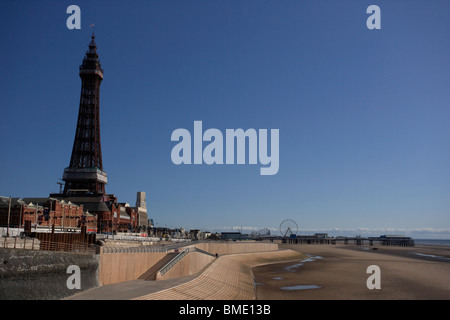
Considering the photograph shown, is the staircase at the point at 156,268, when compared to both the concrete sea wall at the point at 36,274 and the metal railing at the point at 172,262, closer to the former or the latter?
the metal railing at the point at 172,262

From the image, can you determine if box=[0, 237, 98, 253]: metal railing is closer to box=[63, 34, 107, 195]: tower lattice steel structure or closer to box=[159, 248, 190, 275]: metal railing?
box=[159, 248, 190, 275]: metal railing

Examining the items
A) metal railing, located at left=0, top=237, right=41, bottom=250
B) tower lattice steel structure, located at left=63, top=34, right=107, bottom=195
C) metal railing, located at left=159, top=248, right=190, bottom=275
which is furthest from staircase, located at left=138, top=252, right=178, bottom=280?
tower lattice steel structure, located at left=63, top=34, right=107, bottom=195

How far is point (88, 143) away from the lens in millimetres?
120312

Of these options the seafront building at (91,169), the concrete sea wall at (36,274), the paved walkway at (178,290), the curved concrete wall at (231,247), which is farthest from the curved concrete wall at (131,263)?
the seafront building at (91,169)

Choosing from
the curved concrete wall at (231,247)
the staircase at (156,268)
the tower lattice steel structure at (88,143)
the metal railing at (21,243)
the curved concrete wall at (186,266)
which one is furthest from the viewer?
the tower lattice steel structure at (88,143)

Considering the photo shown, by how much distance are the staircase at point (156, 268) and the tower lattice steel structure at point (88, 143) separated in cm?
8597

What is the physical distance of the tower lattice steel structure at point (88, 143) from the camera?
114 metres

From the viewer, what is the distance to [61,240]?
28.3 meters

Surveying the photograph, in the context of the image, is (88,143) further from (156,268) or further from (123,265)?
(123,265)
